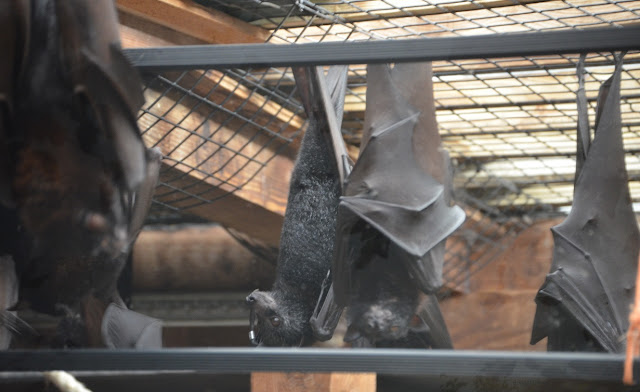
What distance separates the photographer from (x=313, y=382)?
1.46 meters

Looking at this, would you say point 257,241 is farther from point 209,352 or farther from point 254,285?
point 209,352

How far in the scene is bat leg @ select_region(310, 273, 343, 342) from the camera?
1.44 meters

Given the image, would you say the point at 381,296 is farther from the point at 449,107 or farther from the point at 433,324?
the point at 449,107

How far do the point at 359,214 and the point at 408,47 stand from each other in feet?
1.16

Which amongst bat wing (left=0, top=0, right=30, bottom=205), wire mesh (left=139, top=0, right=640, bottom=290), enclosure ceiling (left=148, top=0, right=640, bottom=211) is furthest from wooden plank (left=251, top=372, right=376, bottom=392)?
bat wing (left=0, top=0, right=30, bottom=205)

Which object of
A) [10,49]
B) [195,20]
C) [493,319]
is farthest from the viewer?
[493,319]

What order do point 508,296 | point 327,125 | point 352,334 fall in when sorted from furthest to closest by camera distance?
point 508,296 → point 327,125 → point 352,334

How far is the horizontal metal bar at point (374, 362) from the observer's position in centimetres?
89

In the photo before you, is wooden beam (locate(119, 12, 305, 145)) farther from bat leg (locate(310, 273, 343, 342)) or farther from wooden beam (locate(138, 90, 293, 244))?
bat leg (locate(310, 273, 343, 342))

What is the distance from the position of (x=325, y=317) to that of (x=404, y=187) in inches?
12.1

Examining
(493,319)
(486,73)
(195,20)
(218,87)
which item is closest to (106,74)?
(195,20)

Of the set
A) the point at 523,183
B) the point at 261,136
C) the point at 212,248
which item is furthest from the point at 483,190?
the point at 212,248

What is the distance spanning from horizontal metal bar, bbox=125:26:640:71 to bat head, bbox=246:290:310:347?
0.69 m

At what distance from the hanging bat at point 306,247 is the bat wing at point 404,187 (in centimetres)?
23
